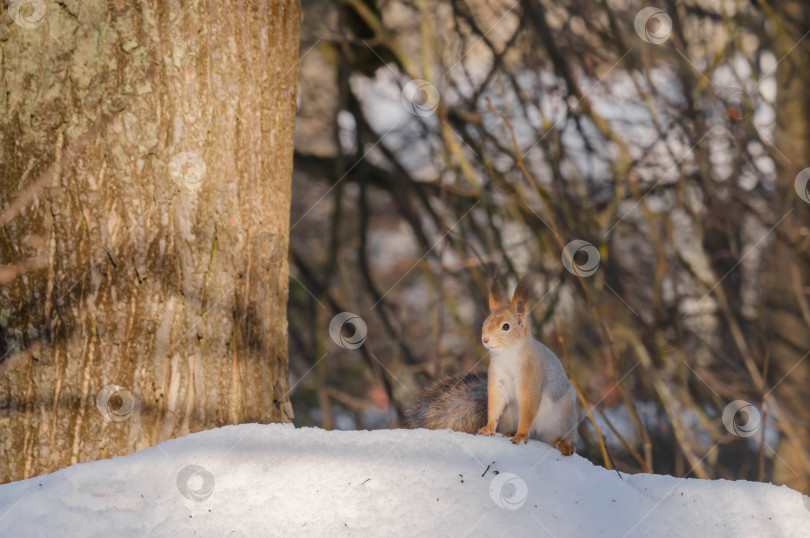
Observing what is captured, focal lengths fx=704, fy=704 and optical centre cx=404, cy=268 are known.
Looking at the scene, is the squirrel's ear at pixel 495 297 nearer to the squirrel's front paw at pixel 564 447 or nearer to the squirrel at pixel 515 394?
the squirrel at pixel 515 394

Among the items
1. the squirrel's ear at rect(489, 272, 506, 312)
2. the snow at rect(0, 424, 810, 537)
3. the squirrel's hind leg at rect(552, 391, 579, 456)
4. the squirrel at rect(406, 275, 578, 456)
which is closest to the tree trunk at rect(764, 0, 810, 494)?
the squirrel's hind leg at rect(552, 391, 579, 456)

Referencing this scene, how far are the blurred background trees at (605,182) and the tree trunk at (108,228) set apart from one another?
2072 mm

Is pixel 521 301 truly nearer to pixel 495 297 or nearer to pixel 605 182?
pixel 495 297

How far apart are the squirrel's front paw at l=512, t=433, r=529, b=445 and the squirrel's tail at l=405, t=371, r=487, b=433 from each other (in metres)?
0.30

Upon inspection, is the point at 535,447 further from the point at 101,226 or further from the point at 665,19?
the point at 665,19

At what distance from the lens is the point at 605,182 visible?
4.88 metres

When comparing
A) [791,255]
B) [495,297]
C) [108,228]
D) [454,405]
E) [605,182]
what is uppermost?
[791,255]

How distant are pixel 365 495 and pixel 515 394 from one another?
0.69 metres

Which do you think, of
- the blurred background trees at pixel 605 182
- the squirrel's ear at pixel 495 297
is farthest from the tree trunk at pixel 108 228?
the blurred background trees at pixel 605 182

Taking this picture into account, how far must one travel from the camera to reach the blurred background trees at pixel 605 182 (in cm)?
445

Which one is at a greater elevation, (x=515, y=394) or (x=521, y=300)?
(x=521, y=300)

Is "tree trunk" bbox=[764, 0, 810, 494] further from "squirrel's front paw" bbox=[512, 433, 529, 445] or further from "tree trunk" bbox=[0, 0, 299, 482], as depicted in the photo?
"tree trunk" bbox=[0, 0, 299, 482]

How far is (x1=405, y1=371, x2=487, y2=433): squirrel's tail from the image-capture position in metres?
2.58

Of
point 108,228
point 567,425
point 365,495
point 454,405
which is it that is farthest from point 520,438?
point 108,228
